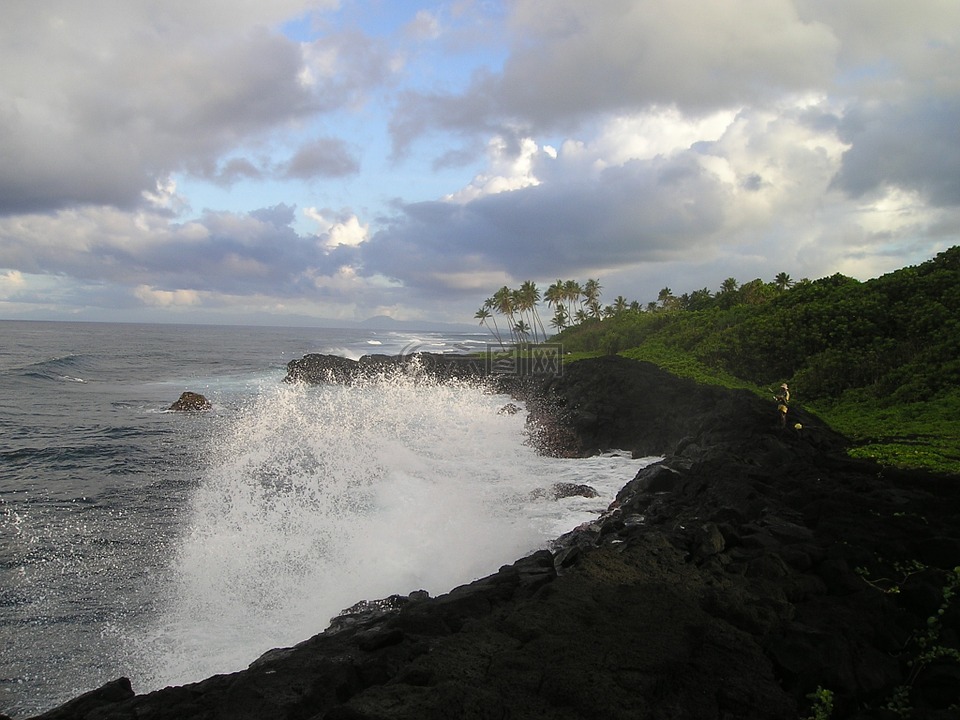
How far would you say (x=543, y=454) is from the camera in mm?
20906

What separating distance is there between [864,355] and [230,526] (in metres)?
21.7

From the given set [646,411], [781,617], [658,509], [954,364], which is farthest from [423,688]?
[954,364]

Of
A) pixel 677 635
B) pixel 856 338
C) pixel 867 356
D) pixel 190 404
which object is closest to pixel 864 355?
pixel 867 356

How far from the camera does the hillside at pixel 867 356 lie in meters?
15.4

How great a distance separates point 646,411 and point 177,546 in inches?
635

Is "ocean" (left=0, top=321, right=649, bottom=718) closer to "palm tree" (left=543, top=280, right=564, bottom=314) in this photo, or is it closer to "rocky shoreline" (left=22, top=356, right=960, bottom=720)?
"rocky shoreline" (left=22, top=356, right=960, bottom=720)

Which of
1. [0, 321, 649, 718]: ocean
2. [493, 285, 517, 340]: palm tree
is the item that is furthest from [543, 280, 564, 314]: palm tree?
[0, 321, 649, 718]: ocean

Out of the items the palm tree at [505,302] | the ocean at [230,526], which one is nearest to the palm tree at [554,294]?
the palm tree at [505,302]

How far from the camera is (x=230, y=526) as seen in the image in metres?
13.3

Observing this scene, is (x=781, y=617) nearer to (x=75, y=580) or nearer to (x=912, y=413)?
(x=75, y=580)

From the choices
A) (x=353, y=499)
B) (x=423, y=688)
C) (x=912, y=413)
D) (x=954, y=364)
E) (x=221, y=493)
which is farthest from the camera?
(x=954, y=364)

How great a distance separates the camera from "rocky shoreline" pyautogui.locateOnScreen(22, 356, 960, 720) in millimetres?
4656

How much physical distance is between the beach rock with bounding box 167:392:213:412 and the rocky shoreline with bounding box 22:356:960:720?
86.7 ft

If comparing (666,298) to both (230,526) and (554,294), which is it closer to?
(554,294)
